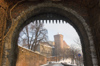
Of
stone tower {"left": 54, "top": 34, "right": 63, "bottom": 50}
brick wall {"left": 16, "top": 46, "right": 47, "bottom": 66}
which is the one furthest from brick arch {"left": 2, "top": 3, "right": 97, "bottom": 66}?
stone tower {"left": 54, "top": 34, "right": 63, "bottom": 50}

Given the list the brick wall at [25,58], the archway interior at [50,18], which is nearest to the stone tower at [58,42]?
the brick wall at [25,58]

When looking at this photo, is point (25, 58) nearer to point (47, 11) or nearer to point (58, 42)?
point (47, 11)

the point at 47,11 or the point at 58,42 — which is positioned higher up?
the point at 58,42

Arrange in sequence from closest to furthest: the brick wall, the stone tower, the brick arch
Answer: the brick arch < the brick wall < the stone tower

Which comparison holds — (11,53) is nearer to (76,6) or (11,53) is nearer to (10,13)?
(10,13)

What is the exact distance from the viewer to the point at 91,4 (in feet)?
14.7

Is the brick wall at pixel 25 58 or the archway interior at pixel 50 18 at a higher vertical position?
the archway interior at pixel 50 18

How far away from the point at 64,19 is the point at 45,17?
121 cm

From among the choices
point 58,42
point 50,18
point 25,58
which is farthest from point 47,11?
point 58,42

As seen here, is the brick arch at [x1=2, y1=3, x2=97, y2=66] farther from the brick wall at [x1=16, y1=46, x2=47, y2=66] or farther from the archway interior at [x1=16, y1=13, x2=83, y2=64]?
the brick wall at [x1=16, y1=46, x2=47, y2=66]

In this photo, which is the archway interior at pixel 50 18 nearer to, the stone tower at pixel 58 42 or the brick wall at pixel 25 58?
the brick wall at pixel 25 58

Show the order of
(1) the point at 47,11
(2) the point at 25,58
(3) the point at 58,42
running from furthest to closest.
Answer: (3) the point at 58,42 → (2) the point at 25,58 → (1) the point at 47,11

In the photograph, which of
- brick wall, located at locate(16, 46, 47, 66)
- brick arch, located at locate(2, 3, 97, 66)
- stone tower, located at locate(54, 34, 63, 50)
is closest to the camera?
brick arch, located at locate(2, 3, 97, 66)

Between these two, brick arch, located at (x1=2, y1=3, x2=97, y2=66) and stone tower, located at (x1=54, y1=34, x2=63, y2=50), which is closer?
brick arch, located at (x1=2, y1=3, x2=97, y2=66)
